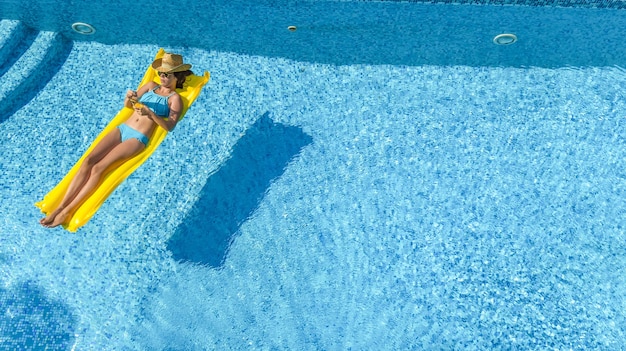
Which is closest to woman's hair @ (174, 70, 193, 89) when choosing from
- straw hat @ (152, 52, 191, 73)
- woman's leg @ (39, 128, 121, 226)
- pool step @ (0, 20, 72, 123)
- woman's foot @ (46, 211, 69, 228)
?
straw hat @ (152, 52, 191, 73)

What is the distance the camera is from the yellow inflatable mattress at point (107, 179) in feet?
11.7

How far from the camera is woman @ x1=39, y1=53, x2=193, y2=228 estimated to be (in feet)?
12.3

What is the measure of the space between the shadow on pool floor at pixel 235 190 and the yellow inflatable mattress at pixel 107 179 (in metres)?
0.74

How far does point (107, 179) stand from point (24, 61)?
2.31m

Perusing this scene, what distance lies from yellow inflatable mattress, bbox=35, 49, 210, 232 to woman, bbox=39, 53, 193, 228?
0.04 m

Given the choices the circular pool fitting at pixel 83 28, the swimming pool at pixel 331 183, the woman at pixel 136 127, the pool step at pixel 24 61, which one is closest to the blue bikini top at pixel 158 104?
the woman at pixel 136 127

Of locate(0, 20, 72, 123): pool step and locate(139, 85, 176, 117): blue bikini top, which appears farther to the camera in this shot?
locate(0, 20, 72, 123): pool step

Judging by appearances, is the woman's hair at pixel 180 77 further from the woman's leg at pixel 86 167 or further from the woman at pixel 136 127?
the woman's leg at pixel 86 167

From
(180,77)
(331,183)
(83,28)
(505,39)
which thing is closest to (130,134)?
(180,77)

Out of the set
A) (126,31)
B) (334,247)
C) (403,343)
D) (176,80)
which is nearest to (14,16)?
(126,31)

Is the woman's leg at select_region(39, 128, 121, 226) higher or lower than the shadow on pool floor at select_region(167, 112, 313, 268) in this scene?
higher

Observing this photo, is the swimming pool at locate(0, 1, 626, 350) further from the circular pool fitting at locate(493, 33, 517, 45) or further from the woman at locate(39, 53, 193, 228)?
the woman at locate(39, 53, 193, 228)

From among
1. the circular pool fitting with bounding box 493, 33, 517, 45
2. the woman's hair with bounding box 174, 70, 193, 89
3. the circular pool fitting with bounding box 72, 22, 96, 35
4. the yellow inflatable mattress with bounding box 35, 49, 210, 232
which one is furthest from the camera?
the circular pool fitting with bounding box 72, 22, 96, 35

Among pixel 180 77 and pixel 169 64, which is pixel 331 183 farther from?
pixel 169 64
